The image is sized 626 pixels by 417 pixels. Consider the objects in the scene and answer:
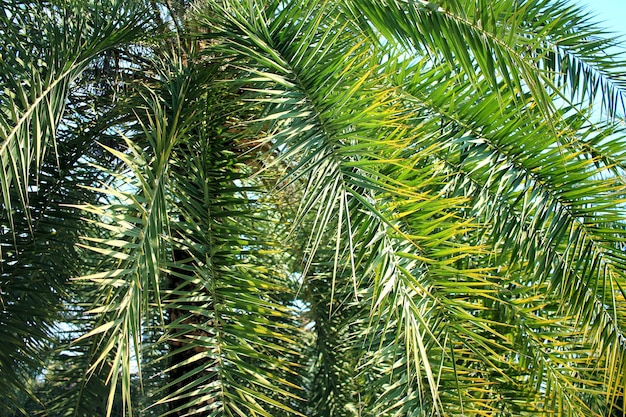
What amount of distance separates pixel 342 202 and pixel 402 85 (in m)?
1.28

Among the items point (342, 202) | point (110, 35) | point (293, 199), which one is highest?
point (110, 35)

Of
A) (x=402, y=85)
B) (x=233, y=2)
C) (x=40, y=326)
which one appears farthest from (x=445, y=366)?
(x=40, y=326)

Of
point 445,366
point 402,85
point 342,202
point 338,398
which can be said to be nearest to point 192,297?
point 342,202

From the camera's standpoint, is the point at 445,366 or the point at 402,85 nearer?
the point at 445,366

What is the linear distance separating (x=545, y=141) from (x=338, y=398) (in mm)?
2113

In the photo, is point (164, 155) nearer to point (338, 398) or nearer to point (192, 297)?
point (192, 297)

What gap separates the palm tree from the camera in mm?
2346

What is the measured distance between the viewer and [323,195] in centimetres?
224

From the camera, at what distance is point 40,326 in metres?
3.45

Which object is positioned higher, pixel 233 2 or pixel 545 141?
pixel 233 2

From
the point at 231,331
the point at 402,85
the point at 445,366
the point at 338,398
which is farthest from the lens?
the point at 338,398

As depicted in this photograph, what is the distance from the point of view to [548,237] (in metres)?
2.95

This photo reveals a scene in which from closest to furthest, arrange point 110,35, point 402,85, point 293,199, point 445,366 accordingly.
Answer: point 445,366
point 110,35
point 402,85
point 293,199

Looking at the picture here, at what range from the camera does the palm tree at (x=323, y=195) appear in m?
2.35
